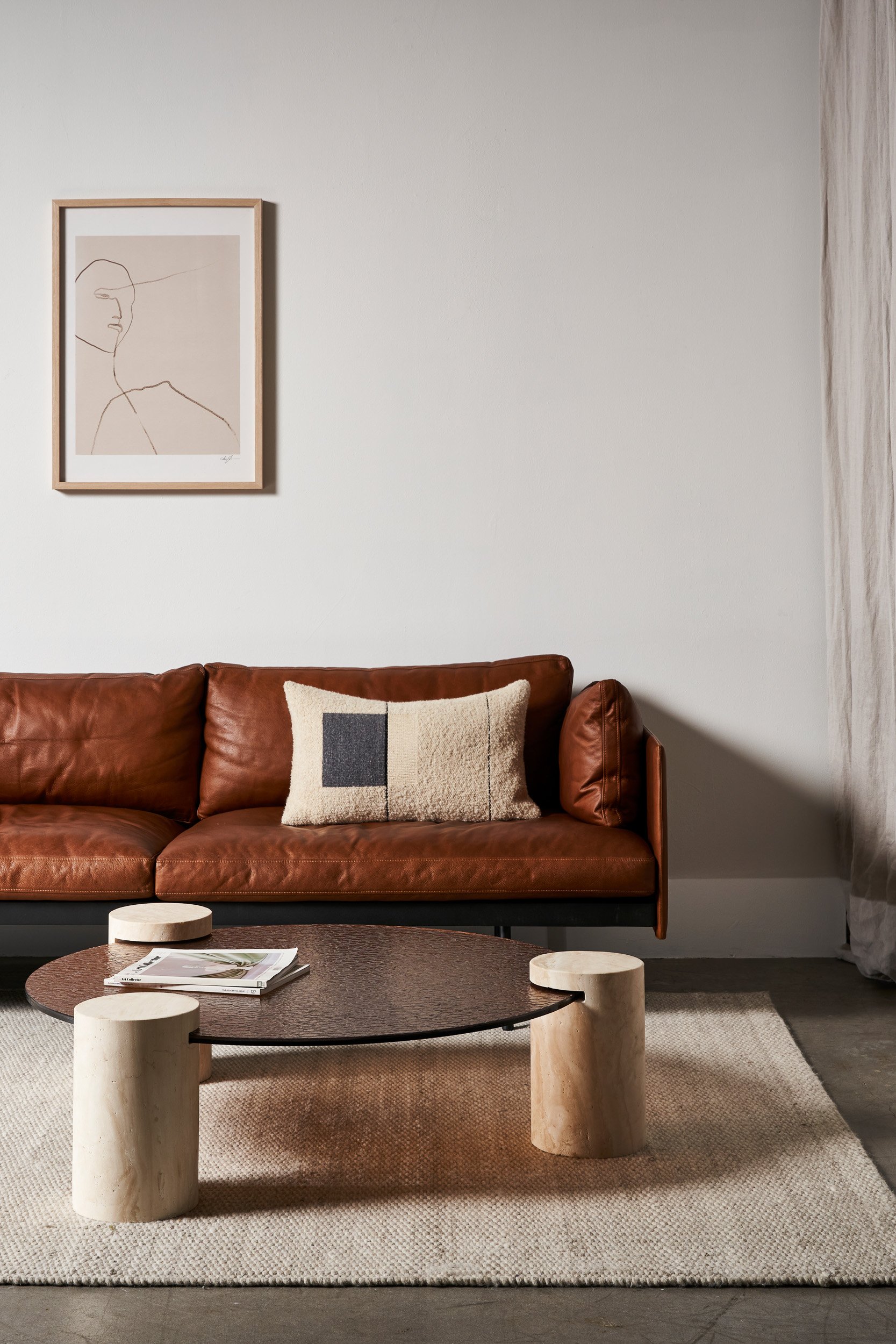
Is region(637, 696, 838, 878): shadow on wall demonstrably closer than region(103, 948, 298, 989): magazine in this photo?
No

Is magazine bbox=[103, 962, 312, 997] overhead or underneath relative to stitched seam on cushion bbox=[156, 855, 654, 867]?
underneath

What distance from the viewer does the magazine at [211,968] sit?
1.94m

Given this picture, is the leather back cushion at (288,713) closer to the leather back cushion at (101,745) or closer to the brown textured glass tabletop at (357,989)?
the leather back cushion at (101,745)

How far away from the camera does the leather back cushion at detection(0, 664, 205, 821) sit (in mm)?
3320

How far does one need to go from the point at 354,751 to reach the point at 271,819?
0.94 feet

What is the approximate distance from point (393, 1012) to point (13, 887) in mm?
1332

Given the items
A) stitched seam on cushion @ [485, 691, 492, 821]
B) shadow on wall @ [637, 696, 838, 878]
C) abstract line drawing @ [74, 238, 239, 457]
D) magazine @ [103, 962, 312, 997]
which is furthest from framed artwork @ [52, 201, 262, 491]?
magazine @ [103, 962, 312, 997]

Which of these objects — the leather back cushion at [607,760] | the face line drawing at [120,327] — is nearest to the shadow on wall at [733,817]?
the leather back cushion at [607,760]

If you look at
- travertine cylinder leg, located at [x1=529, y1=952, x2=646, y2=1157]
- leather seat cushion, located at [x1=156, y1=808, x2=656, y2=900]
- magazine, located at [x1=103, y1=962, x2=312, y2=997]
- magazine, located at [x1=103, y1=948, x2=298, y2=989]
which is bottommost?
travertine cylinder leg, located at [x1=529, y1=952, x2=646, y2=1157]

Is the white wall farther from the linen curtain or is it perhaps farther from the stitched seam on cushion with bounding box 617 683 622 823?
the stitched seam on cushion with bounding box 617 683 622 823

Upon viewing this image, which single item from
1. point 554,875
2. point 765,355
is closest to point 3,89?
point 765,355

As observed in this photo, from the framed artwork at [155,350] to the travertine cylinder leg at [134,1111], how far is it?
7.33 ft

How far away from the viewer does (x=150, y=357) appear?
3.66 meters

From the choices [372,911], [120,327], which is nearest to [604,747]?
[372,911]
